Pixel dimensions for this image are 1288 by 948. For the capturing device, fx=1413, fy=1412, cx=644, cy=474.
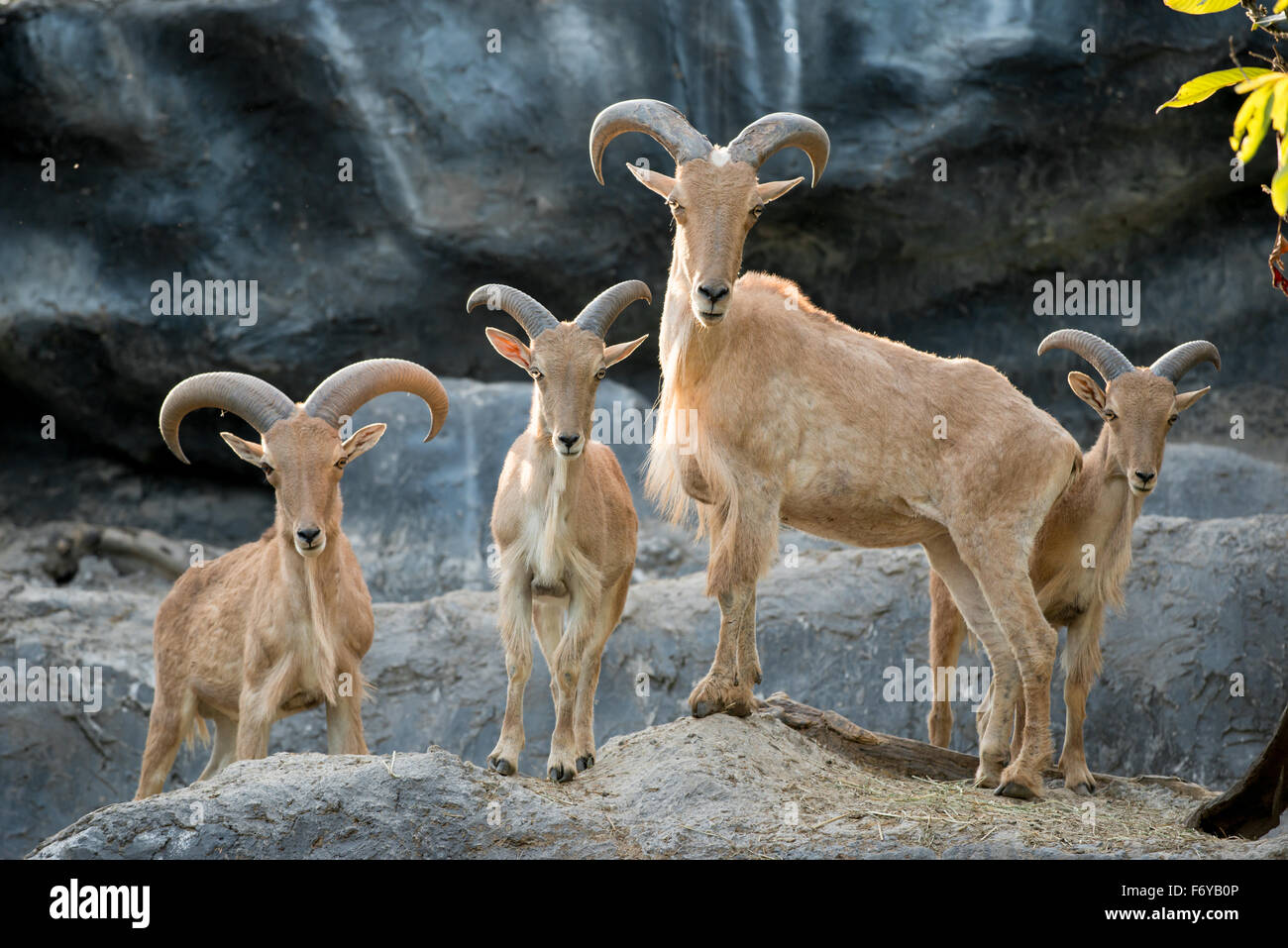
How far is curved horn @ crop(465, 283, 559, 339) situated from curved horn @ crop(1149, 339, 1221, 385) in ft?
12.9

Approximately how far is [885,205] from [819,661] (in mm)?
4652

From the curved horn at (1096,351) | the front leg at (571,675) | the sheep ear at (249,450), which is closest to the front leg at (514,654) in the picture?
the front leg at (571,675)

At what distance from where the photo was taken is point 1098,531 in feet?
28.4

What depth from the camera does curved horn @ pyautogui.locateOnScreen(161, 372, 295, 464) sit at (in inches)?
311

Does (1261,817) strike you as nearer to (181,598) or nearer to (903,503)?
(903,503)

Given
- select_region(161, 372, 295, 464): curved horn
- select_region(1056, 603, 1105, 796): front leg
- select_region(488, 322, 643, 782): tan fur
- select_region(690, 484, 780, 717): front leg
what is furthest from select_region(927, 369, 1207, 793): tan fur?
select_region(161, 372, 295, 464): curved horn

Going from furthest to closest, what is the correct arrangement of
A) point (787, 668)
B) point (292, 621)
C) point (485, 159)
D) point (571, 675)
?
point (485, 159)
point (787, 668)
point (292, 621)
point (571, 675)

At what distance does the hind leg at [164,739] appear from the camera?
884 centimetres

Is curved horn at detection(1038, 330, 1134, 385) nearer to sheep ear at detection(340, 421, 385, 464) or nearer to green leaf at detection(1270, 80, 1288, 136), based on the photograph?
sheep ear at detection(340, 421, 385, 464)

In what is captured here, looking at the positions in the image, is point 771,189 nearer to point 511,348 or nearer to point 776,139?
point 776,139

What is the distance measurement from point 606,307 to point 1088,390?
10.8ft

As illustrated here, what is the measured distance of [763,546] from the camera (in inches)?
292

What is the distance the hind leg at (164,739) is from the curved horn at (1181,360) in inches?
252

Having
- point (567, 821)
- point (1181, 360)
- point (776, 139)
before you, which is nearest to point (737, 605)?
point (567, 821)
